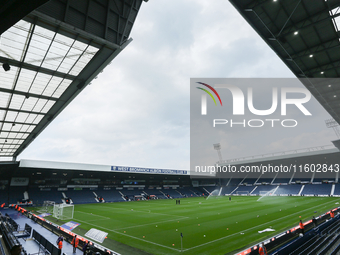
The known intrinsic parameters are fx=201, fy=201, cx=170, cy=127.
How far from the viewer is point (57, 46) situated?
1152 centimetres

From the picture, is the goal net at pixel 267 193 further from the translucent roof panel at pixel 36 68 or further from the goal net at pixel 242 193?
the translucent roof panel at pixel 36 68

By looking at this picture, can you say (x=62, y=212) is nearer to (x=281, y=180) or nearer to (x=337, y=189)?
(x=337, y=189)

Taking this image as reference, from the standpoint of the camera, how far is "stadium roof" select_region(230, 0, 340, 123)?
1019 cm

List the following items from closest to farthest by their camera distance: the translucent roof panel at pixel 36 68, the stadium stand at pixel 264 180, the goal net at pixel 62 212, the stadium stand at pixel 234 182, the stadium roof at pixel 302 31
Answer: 1. the stadium roof at pixel 302 31
2. the translucent roof panel at pixel 36 68
3. the goal net at pixel 62 212
4. the stadium stand at pixel 264 180
5. the stadium stand at pixel 234 182

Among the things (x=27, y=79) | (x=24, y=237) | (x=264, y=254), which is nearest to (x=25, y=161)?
(x=24, y=237)

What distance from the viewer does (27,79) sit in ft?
47.8

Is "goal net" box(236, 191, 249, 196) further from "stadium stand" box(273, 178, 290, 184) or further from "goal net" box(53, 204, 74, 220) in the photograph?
"goal net" box(53, 204, 74, 220)

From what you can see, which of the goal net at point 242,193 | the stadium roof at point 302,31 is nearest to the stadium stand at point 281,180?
the goal net at point 242,193

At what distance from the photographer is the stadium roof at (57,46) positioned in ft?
29.2

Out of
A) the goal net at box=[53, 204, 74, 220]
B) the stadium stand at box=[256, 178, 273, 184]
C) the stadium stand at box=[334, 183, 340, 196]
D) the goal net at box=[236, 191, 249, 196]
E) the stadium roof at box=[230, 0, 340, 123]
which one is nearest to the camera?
the stadium roof at box=[230, 0, 340, 123]

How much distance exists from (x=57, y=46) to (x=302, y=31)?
561 inches

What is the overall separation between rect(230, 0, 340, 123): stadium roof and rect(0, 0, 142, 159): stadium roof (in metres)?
6.33

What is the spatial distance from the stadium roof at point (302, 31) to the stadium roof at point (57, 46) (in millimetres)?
6335

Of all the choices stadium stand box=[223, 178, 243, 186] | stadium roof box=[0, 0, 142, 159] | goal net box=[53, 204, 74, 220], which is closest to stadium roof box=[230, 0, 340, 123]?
stadium roof box=[0, 0, 142, 159]
